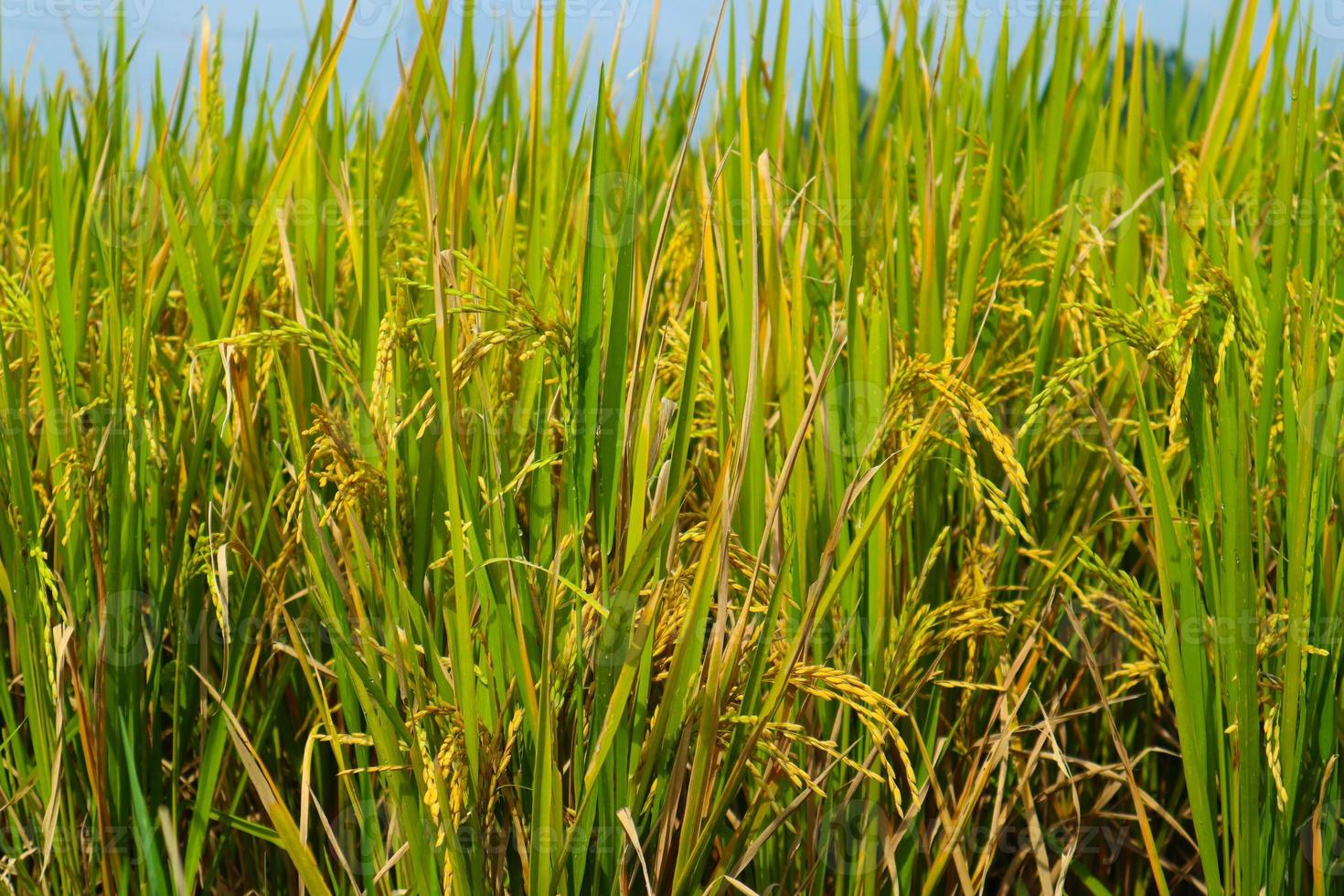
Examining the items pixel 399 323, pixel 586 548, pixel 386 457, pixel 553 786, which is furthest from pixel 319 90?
pixel 553 786

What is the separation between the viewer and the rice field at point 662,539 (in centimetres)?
75

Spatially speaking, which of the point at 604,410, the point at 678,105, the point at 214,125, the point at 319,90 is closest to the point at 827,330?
the point at 604,410

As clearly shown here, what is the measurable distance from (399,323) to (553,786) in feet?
1.21

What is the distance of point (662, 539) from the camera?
73 cm

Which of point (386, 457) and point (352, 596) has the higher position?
point (386, 457)

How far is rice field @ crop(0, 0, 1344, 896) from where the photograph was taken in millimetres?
749

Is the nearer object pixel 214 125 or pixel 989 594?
pixel 989 594

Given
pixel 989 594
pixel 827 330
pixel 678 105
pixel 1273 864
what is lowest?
pixel 1273 864

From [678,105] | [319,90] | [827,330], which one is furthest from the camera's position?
[678,105]

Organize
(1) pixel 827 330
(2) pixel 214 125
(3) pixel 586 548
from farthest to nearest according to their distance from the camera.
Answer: (2) pixel 214 125, (1) pixel 827 330, (3) pixel 586 548

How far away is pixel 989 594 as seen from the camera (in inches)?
39.0

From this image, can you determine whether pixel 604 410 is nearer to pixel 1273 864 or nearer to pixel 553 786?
pixel 553 786

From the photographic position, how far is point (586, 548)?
0.83m

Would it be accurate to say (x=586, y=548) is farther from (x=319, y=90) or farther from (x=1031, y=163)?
(x=1031, y=163)
